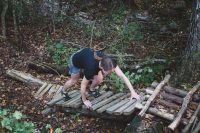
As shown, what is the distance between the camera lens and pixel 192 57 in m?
7.98

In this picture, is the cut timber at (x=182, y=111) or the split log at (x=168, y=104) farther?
the split log at (x=168, y=104)

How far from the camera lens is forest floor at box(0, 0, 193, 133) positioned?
7.49 meters

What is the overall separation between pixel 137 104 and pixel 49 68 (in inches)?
153

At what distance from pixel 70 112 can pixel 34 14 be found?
583 centimetres

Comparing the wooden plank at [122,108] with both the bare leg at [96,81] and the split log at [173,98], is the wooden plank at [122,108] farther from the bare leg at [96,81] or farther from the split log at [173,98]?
the bare leg at [96,81]

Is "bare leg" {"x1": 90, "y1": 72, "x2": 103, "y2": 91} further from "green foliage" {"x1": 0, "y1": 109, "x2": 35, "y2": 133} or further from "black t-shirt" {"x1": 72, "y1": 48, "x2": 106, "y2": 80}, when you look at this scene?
"green foliage" {"x1": 0, "y1": 109, "x2": 35, "y2": 133}

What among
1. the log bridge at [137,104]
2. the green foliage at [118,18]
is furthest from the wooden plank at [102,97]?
the green foliage at [118,18]

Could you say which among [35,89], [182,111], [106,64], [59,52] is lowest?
[35,89]

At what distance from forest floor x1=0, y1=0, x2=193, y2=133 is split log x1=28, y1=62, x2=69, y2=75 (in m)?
0.13

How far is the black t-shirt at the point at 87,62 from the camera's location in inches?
256

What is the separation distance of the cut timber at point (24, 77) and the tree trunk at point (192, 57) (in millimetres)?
3761

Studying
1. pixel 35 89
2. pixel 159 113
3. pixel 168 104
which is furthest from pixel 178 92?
pixel 35 89

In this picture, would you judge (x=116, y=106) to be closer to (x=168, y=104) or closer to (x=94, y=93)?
(x=94, y=93)

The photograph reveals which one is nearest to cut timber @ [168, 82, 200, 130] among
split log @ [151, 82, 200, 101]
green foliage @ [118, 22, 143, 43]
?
split log @ [151, 82, 200, 101]
